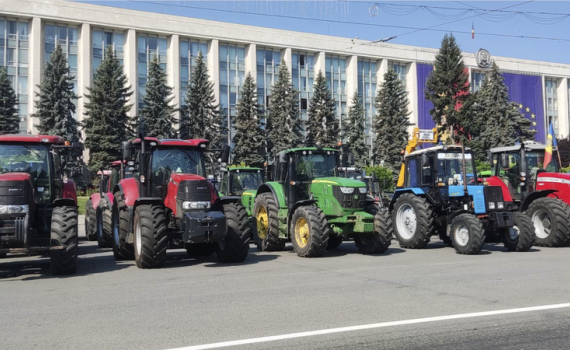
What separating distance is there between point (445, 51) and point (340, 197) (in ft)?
141

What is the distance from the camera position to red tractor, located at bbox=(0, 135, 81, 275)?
986 centimetres

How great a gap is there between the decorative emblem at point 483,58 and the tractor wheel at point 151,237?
71.4m

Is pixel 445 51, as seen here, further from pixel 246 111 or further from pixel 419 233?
pixel 419 233

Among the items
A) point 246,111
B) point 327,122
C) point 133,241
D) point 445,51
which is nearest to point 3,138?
point 133,241

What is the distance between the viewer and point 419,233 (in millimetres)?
14883

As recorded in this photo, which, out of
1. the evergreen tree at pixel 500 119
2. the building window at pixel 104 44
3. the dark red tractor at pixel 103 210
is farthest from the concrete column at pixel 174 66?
the dark red tractor at pixel 103 210

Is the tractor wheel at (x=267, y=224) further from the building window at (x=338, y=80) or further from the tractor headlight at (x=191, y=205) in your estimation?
the building window at (x=338, y=80)

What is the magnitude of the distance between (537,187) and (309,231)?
24.3ft

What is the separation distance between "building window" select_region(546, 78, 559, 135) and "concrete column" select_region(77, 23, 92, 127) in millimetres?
65662

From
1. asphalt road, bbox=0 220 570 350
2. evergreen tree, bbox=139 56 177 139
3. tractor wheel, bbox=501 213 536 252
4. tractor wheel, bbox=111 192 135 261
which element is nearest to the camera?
asphalt road, bbox=0 220 570 350

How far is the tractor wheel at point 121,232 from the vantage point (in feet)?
40.7

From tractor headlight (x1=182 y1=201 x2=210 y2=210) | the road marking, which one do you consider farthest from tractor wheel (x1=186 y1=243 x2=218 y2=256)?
the road marking

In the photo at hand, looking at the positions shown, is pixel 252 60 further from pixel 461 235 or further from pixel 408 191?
pixel 461 235

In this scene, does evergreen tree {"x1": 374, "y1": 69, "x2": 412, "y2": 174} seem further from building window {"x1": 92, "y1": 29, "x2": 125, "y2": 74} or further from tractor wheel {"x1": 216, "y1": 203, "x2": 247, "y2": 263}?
tractor wheel {"x1": 216, "y1": 203, "x2": 247, "y2": 263}
